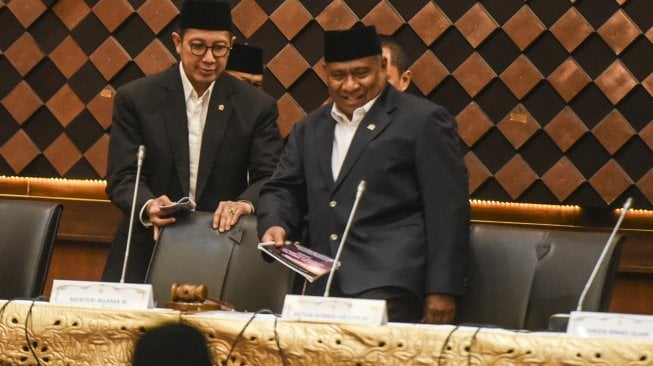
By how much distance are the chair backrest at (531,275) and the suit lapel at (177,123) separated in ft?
3.56

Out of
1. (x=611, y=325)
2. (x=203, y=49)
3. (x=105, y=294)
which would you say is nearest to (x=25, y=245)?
(x=203, y=49)

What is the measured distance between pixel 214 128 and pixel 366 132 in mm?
824

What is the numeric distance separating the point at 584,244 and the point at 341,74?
2.69ft

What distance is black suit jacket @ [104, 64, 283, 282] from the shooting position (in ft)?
13.5

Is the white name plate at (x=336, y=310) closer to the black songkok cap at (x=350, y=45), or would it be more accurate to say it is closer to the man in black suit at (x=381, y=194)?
the man in black suit at (x=381, y=194)

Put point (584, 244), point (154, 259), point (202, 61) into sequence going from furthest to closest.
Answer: point (202, 61) → point (154, 259) → point (584, 244)

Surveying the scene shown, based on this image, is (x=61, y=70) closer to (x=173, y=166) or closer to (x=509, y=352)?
(x=173, y=166)

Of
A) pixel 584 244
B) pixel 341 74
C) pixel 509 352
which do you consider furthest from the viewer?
pixel 341 74

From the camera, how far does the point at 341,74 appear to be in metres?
3.57

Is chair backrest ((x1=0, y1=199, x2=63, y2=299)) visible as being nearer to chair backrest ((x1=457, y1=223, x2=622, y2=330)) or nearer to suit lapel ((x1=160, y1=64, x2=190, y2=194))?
suit lapel ((x1=160, y1=64, x2=190, y2=194))

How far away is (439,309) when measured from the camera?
11.0 ft

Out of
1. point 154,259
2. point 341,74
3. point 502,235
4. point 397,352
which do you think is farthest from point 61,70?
point 397,352

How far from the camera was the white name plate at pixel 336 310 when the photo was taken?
269cm

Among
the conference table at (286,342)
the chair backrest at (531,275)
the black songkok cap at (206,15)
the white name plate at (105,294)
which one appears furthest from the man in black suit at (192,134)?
the conference table at (286,342)
